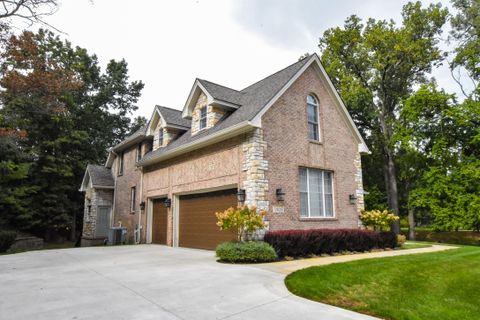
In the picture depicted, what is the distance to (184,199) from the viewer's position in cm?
1523

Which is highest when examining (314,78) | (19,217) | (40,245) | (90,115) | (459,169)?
(90,115)

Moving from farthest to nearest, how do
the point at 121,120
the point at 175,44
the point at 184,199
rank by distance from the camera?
the point at 121,120, the point at 184,199, the point at 175,44

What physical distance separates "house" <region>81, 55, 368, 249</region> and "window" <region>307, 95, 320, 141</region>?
0.05 meters

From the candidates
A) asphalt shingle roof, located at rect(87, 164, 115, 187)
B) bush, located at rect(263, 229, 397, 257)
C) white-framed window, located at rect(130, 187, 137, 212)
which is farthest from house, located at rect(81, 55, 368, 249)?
asphalt shingle roof, located at rect(87, 164, 115, 187)

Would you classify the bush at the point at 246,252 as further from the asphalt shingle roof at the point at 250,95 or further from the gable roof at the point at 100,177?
the gable roof at the point at 100,177

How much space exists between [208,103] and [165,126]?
4.28 meters

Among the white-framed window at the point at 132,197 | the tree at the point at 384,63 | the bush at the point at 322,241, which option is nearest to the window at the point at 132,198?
the white-framed window at the point at 132,197

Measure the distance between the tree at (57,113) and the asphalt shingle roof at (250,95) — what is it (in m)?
7.09

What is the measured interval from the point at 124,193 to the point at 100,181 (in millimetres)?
2918

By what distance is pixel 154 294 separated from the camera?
557cm

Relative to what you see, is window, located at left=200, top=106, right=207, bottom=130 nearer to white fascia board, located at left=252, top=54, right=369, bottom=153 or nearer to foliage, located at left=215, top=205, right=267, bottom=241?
white fascia board, located at left=252, top=54, right=369, bottom=153

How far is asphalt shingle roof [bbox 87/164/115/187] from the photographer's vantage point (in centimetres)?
2295

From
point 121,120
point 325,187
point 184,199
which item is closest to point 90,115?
point 121,120

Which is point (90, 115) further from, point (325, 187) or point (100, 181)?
point (325, 187)
